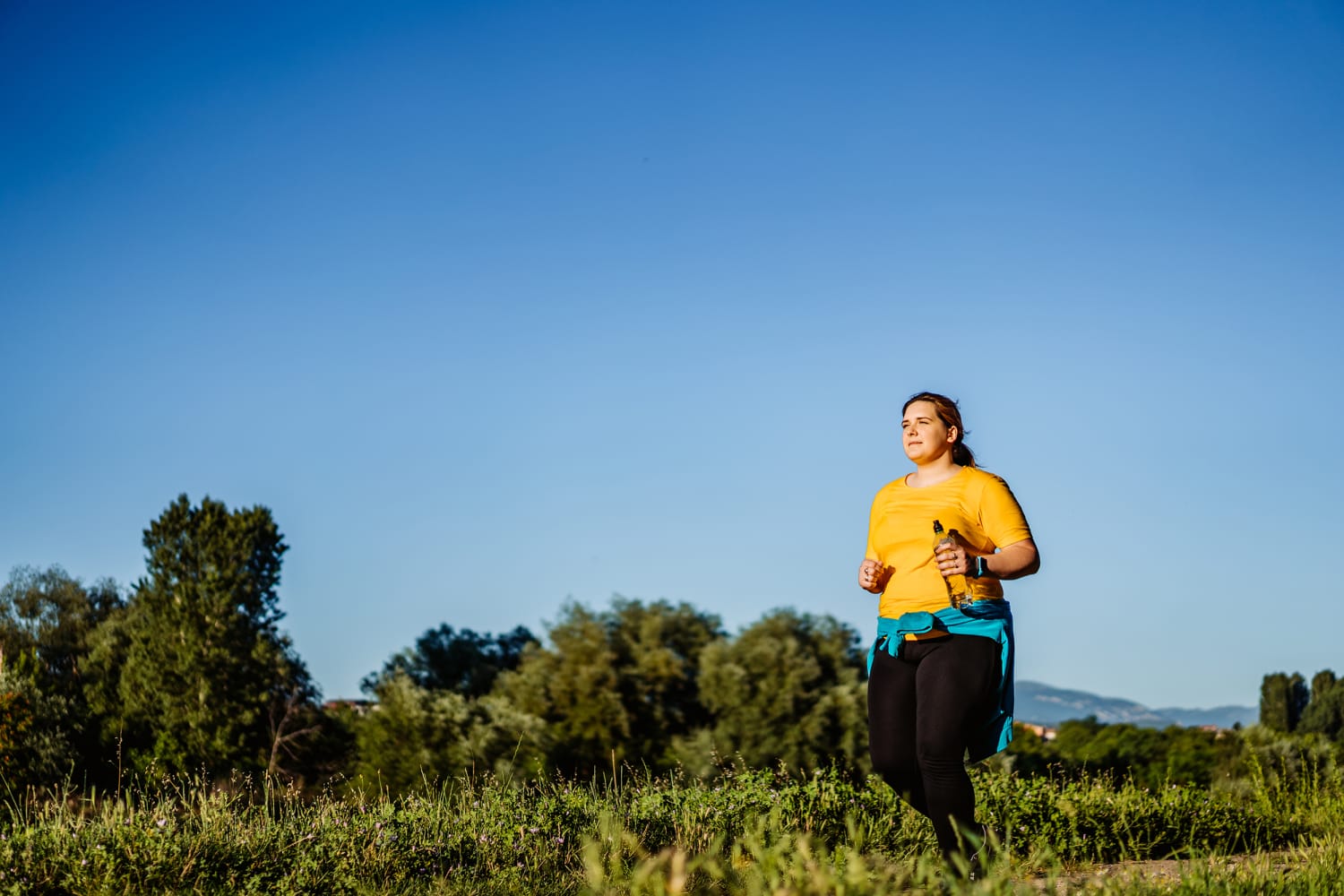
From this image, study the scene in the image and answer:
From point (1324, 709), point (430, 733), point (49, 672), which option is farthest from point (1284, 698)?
point (49, 672)

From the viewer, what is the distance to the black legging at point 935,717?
388 centimetres

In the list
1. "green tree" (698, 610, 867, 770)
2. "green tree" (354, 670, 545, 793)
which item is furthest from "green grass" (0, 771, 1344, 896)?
"green tree" (354, 670, 545, 793)

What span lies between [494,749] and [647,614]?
4.79 meters

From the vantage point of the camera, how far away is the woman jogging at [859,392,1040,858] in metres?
3.90

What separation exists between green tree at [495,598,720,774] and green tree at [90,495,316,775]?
5.71 m

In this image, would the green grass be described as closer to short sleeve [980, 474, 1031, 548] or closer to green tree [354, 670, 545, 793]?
short sleeve [980, 474, 1031, 548]

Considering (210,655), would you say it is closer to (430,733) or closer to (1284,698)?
(430,733)

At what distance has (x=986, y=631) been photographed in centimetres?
399

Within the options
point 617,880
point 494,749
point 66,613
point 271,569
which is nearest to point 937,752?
point 617,880

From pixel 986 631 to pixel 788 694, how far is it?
20792 mm

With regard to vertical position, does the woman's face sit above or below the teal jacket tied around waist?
above

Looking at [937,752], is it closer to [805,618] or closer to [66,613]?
[805,618]

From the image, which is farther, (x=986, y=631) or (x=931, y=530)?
(x=931, y=530)

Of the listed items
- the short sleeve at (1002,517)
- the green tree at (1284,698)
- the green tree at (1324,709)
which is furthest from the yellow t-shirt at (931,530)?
the green tree at (1284,698)
